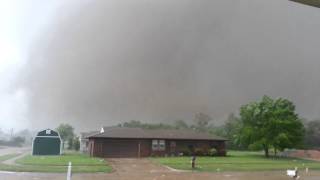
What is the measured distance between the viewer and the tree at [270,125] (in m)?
49.6

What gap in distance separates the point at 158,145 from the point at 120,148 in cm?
490

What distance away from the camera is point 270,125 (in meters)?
50.3

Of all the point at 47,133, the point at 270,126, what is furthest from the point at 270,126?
the point at 47,133

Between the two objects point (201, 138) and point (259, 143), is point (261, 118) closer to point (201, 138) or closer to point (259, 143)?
point (259, 143)

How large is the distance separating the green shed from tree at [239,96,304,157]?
76.4ft

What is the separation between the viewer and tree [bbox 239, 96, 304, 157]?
163 ft

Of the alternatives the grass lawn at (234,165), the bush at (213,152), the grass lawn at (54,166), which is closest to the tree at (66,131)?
the bush at (213,152)

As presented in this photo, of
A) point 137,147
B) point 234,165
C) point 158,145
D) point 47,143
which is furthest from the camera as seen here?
point 158,145

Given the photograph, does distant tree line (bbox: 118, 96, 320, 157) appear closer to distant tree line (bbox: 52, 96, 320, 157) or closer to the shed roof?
distant tree line (bbox: 52, 96, 320, 157)

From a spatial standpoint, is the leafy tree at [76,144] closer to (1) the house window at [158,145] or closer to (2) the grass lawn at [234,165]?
(1) the house window at [158,145]

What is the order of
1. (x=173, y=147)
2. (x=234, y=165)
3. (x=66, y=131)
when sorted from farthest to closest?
(x=66, y=131), (x=173, y=147), (x=234, y=165)

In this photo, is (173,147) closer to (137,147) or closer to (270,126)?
(137,147)

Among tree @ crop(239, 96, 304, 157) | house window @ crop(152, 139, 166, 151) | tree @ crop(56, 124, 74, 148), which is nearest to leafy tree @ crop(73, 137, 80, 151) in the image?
tree @ crop(56, 124, 74, 148)

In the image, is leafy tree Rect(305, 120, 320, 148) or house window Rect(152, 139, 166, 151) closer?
house window Rect(152, 139, 166, 151)
